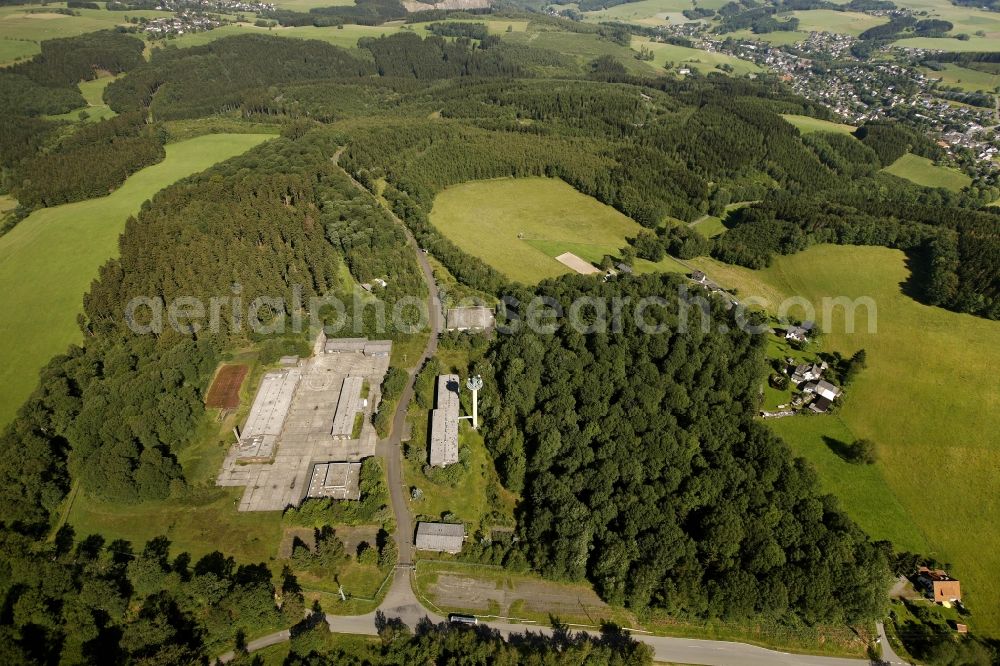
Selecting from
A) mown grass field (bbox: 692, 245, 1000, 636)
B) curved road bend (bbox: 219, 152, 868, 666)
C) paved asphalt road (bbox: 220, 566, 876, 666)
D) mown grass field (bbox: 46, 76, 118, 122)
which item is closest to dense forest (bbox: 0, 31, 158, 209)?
mown grass field (bbox: 46, 76, 118, 122)

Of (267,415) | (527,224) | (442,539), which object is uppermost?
(527,224)

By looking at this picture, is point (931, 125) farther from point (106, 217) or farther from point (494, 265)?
point (106, 217)

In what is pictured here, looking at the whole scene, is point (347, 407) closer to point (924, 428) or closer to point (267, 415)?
point (267, 415)

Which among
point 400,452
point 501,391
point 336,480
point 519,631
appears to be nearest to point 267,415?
point 336,480

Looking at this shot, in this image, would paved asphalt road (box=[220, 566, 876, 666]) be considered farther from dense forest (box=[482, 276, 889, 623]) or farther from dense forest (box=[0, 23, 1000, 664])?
dense forest (box=[482, 276, 889, 623])

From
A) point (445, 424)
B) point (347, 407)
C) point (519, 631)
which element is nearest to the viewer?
point (519, 631)

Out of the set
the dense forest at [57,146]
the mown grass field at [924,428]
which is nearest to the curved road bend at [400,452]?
the mown grass field at [924,428]

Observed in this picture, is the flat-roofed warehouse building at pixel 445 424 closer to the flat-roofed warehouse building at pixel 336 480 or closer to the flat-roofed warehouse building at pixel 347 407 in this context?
the flat-roofed warehouse building at pixel 336 480
